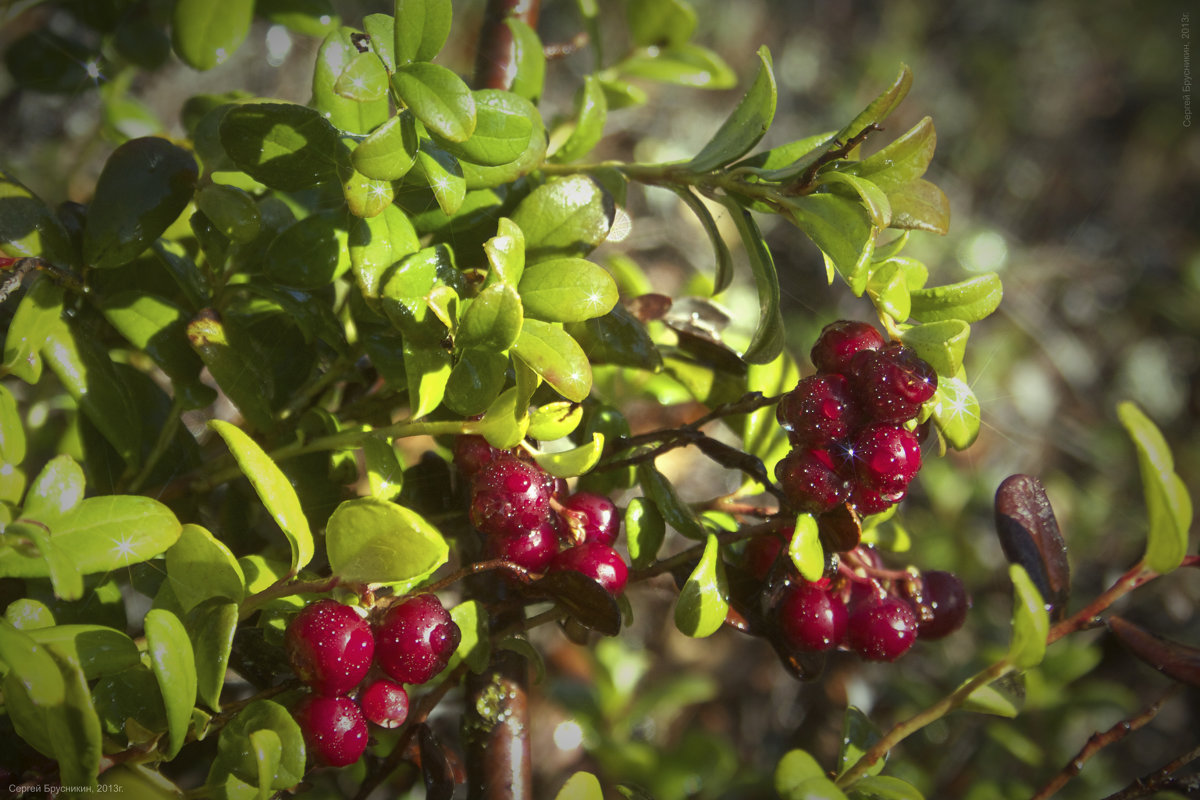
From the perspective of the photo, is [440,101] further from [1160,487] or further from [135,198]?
[1160,487]

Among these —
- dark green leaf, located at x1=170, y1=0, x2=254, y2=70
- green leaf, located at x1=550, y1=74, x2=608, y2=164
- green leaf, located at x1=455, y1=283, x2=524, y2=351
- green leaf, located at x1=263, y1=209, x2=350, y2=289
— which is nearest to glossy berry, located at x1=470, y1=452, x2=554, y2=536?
green leaf, located at x1=455, y1=283, x2=524, y2=351

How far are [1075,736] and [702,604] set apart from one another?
1318 mm

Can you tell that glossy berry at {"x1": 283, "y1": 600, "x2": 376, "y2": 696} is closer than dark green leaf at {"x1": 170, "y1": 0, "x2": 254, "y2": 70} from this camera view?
Yes

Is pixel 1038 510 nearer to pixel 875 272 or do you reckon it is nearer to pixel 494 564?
pixel 875 272

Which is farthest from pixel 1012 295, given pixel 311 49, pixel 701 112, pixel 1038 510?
pixel 311 49

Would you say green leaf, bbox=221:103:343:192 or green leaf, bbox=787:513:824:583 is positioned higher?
green leaf, bbox=221:103:343:192

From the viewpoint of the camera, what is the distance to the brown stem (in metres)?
0.87

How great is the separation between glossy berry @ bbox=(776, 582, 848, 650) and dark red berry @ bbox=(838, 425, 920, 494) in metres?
0.13

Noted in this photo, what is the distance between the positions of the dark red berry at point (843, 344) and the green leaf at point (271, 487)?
1.40 feet

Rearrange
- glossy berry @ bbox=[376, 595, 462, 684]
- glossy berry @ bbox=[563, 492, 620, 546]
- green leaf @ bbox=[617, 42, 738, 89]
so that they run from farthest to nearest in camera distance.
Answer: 1. green leaf @ bbox=[617, 42, 738, 89]
2. glossy berry @ bbox=[563, 492, 620, 546]
3. glossy berry @ bbox=[376, 595, 462, 684]

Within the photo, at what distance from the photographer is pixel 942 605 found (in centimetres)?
81

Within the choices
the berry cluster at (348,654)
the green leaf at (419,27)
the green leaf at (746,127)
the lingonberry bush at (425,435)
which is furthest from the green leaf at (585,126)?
the berry cluster at (348,654)

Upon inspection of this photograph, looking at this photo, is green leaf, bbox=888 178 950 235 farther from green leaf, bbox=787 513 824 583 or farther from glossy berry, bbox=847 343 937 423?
green leaf, bbox=787 513 824 583

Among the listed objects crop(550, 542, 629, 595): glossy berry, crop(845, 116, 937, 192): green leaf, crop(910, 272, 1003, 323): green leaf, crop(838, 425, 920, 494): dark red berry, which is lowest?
crop(550, 542, 629, 595): glossy berry
